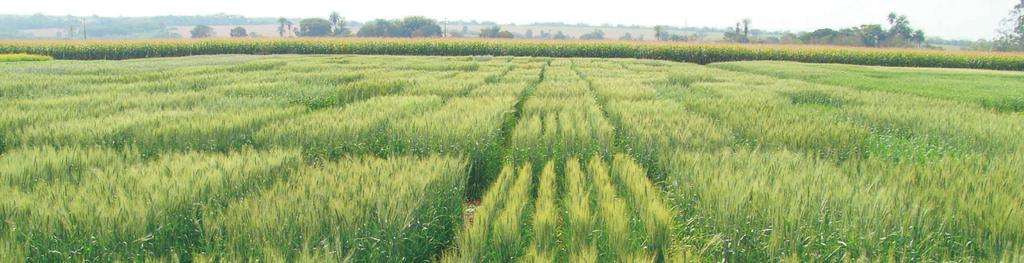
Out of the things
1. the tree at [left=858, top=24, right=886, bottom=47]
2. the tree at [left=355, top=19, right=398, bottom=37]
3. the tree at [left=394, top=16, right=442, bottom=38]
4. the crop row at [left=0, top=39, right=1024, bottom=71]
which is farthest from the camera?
the tree at [left=394, top=16, right=442, bottom=38]

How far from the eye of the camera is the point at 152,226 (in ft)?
6.40

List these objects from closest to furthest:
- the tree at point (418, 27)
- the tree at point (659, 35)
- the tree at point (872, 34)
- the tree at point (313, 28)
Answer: the tree at point (872, 34), the tree at point (418, 27), the tree at point (659, 35), the tree at point (313, 28)

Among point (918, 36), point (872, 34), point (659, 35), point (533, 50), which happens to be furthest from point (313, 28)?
point (918, 36)

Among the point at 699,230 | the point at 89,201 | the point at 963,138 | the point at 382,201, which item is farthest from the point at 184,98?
the point at 963,138

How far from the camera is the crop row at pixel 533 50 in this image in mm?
35875

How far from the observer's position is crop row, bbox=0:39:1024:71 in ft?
118

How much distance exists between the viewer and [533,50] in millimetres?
39875

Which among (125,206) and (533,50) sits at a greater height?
(533,50)

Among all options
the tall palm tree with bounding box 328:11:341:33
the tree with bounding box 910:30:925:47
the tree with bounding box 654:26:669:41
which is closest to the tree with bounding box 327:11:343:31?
the tall palm tree with bounding box 328:11:341:33

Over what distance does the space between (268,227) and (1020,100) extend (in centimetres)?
1341

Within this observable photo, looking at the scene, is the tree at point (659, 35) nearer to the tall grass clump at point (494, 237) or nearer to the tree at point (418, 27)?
the tree at point (418, 27)

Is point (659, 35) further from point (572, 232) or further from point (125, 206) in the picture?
point (125, 206)

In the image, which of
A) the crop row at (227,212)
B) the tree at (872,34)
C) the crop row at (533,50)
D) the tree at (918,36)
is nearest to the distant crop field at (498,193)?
the crop row at (227,212)

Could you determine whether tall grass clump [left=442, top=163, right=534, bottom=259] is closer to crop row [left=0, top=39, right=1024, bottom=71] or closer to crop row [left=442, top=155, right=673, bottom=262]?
crop row [left=442, top=155, right=673, bottom=262]
